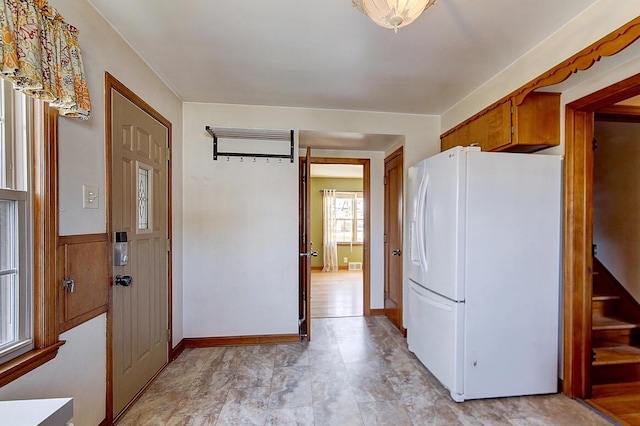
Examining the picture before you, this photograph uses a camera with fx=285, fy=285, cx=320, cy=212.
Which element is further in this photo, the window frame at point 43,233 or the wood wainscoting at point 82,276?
the wood wainscoting at point 82,276

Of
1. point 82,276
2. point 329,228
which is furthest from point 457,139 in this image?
point 329,228

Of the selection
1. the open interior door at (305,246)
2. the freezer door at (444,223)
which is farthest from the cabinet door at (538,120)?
the open interior door at (305,246)

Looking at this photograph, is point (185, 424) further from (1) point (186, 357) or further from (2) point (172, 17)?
(2) point (172, 17)

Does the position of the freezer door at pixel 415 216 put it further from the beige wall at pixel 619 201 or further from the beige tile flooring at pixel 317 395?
the beige wall at pixel 619 201

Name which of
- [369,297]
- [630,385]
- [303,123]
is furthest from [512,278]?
[303,123]

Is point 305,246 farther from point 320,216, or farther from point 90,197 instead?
point 320,216

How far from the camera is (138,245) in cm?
208

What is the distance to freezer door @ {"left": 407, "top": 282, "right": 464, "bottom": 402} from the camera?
1991 millimetres

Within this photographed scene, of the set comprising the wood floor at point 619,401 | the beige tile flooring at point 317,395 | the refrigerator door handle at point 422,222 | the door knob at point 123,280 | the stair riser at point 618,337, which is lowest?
the beige tile flooring at point 317,395

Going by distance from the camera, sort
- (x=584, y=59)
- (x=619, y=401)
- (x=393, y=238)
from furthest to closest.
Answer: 1. (x=393, y=238)
2. (x=619, y=401)
3. (x=584, y=59)

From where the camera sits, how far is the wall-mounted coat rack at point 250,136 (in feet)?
9.17

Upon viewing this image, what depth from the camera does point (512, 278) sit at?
2.03 meters

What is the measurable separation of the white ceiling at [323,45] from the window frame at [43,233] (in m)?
0.84

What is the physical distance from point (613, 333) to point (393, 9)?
10.2ft
